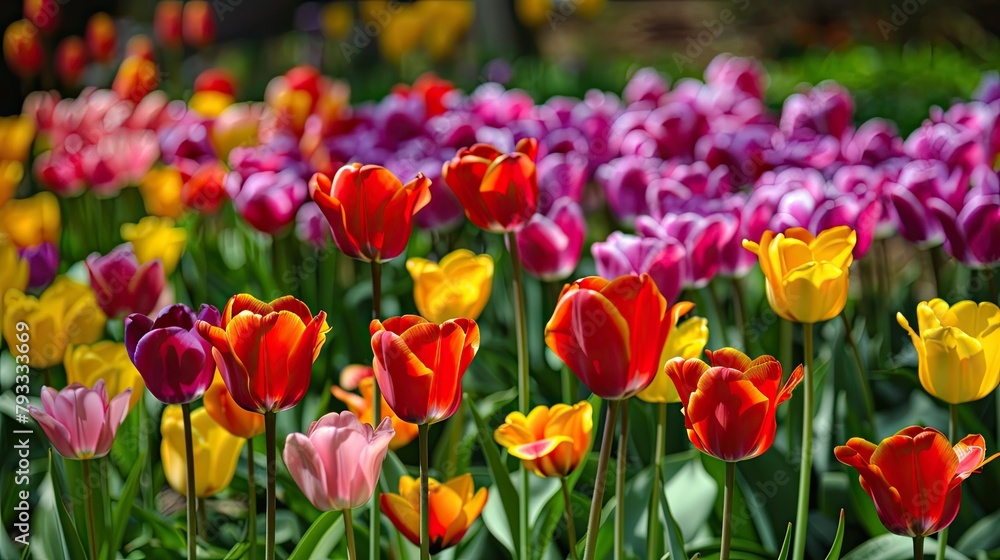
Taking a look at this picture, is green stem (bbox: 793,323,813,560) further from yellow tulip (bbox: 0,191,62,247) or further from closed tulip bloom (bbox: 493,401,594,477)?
yellow tulip (bbox: 0,191,62,247)

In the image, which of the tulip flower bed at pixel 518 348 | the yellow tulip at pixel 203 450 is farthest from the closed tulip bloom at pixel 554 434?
the yellow tulip at pixel 203 450

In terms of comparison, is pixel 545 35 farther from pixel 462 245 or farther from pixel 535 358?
pixel 535 358

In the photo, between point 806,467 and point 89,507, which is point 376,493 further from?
point 806,467

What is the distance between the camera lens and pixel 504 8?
7973mm

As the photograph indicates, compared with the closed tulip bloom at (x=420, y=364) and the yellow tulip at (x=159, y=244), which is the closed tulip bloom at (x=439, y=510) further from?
the yellow tulip at (x=159, y=244)

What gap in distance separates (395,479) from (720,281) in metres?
1.21

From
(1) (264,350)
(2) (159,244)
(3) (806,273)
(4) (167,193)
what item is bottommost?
(4) (167,193)

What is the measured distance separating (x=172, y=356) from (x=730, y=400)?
0.63 meters

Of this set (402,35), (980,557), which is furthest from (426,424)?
(402,35)

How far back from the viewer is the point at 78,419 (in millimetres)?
1219

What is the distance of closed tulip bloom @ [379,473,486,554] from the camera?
49.3 inches

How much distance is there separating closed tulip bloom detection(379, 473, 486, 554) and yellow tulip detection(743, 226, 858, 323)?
1.51 feet

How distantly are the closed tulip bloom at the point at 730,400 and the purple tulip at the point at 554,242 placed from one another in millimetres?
739

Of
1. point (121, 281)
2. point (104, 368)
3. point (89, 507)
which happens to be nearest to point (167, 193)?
point (121, 281)
